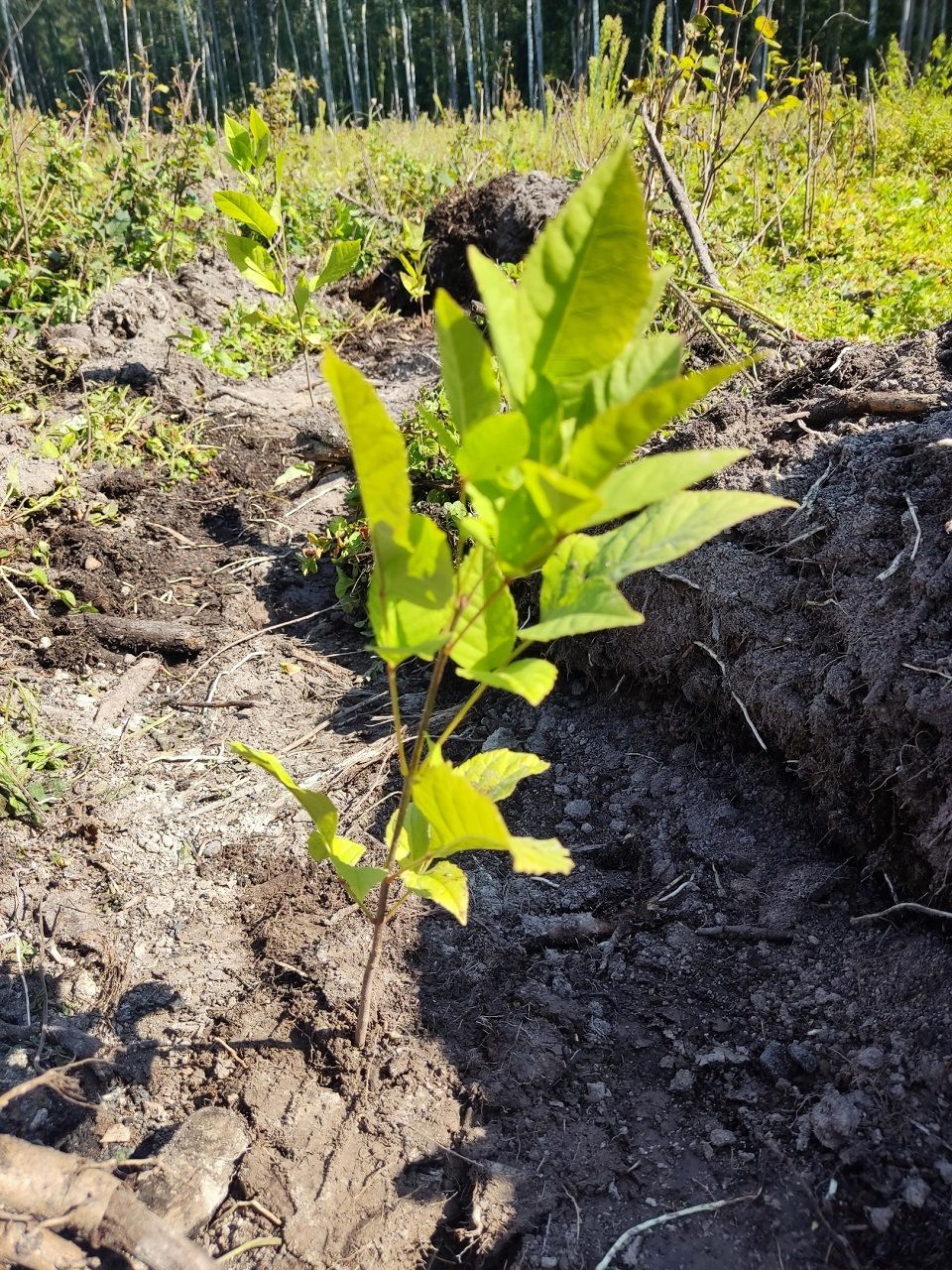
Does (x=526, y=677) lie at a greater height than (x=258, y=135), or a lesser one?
lesser

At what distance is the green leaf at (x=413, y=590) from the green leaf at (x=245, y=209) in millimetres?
3042

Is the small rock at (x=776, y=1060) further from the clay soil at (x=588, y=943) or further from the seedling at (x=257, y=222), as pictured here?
the seedling at (x=257, y=222)

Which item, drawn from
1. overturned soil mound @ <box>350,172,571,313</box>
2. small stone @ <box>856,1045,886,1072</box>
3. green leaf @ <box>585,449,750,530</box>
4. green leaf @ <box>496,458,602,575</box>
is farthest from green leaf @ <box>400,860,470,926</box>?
overturned soil mound @ <box>350,172,571,313</box>

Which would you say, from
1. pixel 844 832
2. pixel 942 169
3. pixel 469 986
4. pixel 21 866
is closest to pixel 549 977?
pixel 469 986

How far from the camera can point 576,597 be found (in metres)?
0.97

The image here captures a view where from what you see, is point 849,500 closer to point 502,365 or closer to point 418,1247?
point 502,365

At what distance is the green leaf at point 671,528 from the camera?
0.91 meters

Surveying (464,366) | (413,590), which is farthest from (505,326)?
(413,590)

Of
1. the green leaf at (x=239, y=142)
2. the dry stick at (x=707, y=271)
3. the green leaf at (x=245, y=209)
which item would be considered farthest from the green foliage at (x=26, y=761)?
the dry stick at (x=707, y=271)

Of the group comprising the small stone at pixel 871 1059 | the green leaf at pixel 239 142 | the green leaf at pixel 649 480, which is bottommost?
the small stone at pixel 871 1059

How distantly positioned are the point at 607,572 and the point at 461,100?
140ft

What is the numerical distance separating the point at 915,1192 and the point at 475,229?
18.6ft

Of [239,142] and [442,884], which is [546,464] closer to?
[442,884]

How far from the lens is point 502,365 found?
33.9 inches
